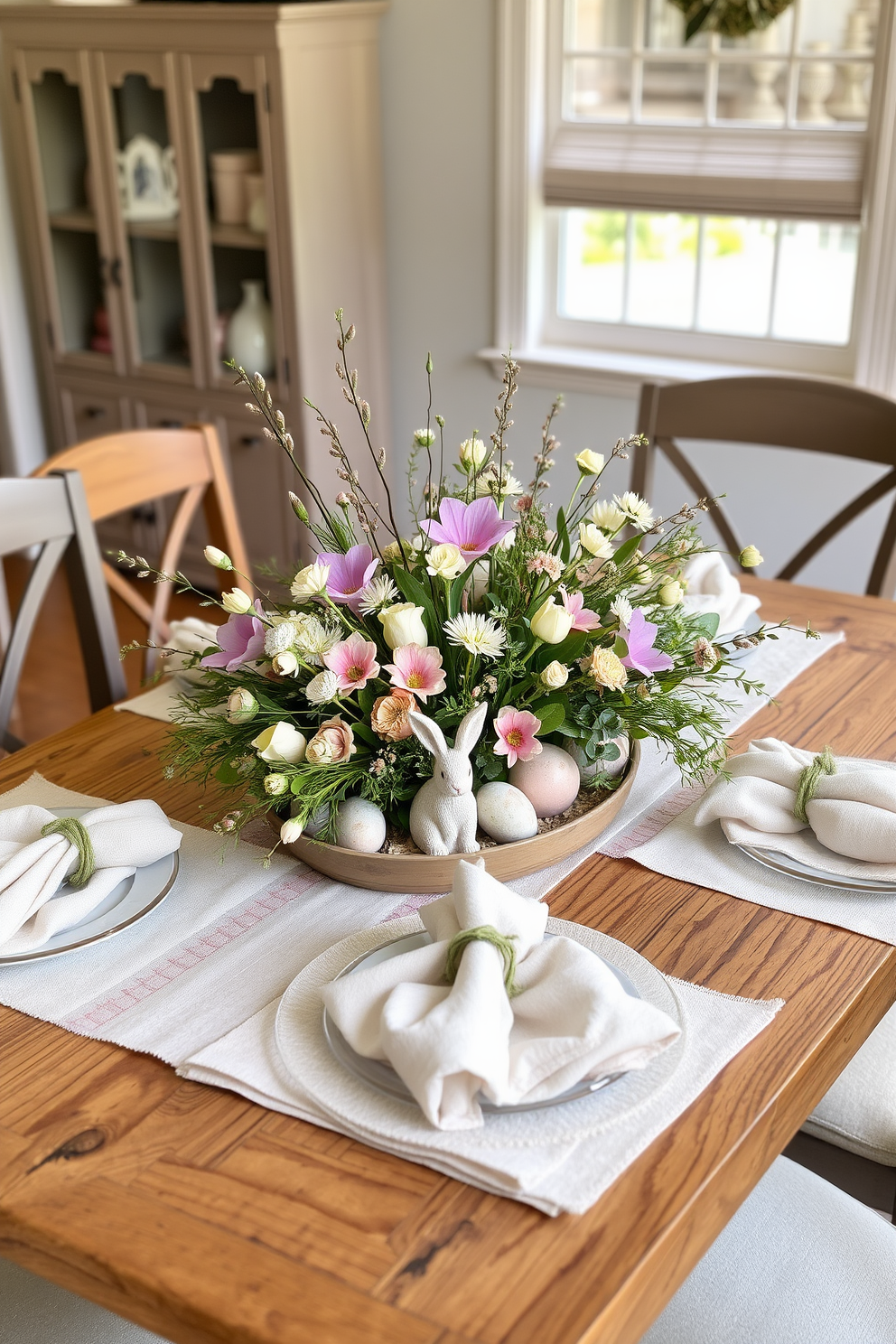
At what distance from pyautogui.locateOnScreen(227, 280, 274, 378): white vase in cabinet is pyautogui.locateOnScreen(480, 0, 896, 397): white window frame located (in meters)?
0.56

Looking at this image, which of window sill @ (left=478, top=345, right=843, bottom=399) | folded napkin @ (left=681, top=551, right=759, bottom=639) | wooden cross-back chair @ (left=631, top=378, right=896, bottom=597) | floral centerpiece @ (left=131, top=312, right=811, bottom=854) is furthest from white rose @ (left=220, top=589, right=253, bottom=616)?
A: window sill @ (left=478, top=345, right=843, bottom=399)

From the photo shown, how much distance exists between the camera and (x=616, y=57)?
117 inches

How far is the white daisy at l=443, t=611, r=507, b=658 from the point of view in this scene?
Answer: 39.2 inches

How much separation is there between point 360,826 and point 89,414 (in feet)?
10.0

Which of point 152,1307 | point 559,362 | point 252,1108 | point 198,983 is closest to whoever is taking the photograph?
point 152,1307

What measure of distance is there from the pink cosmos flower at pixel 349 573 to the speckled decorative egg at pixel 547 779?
20cm

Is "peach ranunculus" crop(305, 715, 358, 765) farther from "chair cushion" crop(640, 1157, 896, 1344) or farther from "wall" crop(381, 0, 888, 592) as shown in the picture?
"wall" crop(381, 0, 888, 592)

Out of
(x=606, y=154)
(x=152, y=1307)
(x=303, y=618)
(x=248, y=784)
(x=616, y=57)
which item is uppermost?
(x=616, y=57)

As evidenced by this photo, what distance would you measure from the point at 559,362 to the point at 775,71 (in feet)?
2.65

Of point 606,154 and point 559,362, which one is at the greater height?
point 606,154

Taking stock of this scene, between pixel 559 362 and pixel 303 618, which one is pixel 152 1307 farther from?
pixel 559 362

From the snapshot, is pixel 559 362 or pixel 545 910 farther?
pixel 559 362

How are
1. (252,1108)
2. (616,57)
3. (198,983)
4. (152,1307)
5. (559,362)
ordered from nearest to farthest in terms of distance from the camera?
(152,1307) < (252,1108) < (198,983) < (616,57) < (559,362)

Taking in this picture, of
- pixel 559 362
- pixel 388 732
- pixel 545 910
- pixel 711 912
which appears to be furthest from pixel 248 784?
pixel 559 362
